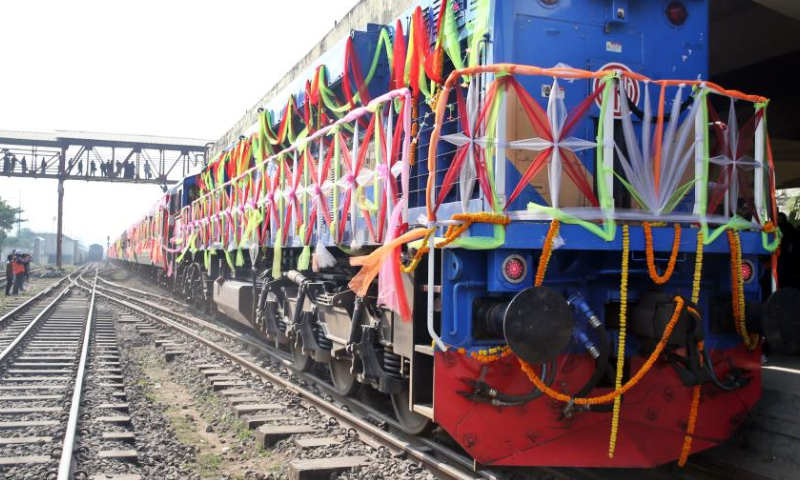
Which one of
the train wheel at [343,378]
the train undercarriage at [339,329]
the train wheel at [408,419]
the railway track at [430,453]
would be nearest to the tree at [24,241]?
the train undercarriage at [339,329]

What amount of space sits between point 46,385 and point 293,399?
10.9 ft

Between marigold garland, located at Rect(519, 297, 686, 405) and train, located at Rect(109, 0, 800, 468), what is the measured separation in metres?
0.02

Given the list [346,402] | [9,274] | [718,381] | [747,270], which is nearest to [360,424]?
[346,402]

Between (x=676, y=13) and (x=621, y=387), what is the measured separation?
2.80m

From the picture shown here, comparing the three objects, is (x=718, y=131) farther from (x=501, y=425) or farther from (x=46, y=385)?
(x=46, y=385)

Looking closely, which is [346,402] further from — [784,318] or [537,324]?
[784,318]

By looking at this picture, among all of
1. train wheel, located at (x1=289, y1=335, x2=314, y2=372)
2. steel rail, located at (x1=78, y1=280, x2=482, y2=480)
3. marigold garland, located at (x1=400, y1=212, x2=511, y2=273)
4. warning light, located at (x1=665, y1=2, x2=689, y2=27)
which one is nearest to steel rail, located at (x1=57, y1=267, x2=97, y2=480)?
steel rail, located at (x1=78, y1=280, x2=482, y2=480)

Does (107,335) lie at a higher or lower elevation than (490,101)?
lower

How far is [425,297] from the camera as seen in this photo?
4809 millimetres

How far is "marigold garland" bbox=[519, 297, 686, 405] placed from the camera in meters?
4.16

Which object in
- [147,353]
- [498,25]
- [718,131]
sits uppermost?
[498,25]

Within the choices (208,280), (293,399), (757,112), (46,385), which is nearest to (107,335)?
(208,280)

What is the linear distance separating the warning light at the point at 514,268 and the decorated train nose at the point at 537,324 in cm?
31

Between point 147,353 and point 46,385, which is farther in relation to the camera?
point 147,353
